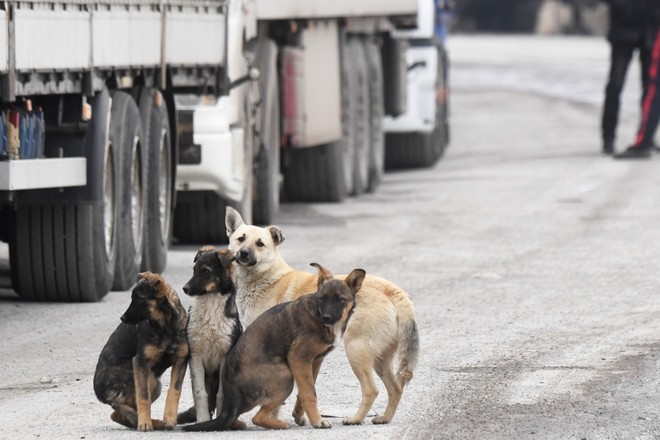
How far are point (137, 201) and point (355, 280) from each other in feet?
20.9

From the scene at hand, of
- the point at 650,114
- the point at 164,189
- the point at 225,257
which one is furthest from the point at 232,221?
the point at 650,114

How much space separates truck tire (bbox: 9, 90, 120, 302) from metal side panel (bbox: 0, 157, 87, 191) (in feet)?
0.68

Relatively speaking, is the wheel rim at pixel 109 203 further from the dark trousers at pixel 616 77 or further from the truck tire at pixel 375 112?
the dark trousers at pixel 616 77

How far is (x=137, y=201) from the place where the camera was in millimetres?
14844

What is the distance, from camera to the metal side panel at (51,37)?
38.5ft

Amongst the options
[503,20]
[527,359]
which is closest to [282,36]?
[527,359]

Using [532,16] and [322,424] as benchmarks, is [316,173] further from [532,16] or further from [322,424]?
[532,16]

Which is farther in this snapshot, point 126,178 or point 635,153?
point 635,153

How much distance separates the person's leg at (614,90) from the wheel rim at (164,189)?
1419 centimetres

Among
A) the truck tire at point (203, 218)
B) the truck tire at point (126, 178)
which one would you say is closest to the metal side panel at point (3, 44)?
the truck tire at point (126, 178)

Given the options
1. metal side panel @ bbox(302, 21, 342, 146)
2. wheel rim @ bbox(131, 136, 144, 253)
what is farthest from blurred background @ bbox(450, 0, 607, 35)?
wheel rim @ bbox(131, 136, 144, 253)

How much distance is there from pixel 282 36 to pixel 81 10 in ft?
24.1

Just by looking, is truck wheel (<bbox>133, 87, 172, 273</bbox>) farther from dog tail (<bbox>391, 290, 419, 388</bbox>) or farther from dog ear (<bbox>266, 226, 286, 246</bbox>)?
Result: dog tail (<bbox>391, 290, 419, 388</bbox>)

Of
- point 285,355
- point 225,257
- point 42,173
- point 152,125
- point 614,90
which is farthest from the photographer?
point 614,90
